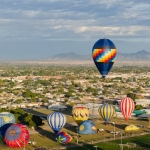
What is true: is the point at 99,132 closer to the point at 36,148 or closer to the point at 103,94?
the point at 36,148

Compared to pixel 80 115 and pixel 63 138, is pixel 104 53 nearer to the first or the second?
pixel 80 115

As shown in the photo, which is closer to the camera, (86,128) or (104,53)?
(86,128)

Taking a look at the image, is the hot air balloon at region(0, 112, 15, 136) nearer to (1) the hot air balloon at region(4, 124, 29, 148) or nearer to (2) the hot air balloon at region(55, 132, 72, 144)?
(1) the hot air balloon at region(4, 124, 29, 148)

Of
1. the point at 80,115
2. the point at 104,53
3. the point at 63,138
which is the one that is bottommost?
the point at 63,138

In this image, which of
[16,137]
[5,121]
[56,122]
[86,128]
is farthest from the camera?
[86,128]

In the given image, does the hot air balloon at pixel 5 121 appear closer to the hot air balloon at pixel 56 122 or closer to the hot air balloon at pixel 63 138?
the hot air balloon at pixel 56 122

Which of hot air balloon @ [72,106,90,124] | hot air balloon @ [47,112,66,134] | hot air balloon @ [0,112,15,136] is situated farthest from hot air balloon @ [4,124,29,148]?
hot air balloon @ [72,106,90,124]

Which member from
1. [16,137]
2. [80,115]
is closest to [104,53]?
[80,115]

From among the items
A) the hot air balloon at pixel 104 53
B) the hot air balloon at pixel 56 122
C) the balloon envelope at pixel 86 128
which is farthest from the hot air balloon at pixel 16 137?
the hot air balloon at pixel 104 53

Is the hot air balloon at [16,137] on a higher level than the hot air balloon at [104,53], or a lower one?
lower

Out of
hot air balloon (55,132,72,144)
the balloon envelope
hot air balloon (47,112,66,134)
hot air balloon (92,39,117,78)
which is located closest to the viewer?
hot air balloon (55,132,72,144)
